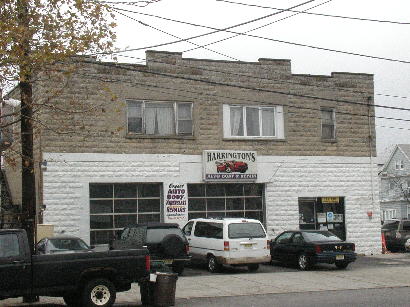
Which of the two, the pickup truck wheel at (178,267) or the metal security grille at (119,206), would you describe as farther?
the metal security grille at (119,206)

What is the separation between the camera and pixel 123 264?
14203 mm

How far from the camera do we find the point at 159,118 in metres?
25.9

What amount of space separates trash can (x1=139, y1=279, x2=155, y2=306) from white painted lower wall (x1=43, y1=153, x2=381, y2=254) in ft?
29.2

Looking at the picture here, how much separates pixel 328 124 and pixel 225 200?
5.65 meters

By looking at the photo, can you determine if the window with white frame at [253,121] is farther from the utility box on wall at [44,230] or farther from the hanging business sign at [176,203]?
the utility box on wall at [44,230]

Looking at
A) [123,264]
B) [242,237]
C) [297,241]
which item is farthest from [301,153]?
[123,264]

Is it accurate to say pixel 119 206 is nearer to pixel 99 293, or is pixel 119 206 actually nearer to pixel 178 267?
pixel 178 267

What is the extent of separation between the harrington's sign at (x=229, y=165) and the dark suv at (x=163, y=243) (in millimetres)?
5412

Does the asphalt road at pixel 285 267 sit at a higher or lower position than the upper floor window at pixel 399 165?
lower

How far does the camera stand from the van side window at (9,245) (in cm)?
1338

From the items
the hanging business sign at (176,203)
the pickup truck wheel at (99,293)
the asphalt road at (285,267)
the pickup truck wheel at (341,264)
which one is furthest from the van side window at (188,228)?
the pickup truck wheel at (99,293)

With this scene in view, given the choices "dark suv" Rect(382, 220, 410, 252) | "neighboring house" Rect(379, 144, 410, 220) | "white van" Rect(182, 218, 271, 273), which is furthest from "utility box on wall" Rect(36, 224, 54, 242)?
"neighboring house" Rect(379, 144, 410, 220)

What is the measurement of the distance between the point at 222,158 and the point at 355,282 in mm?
8546

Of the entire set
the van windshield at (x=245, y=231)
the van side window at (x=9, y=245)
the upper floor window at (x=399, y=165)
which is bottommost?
the van windshield at (x=245, y=231)
